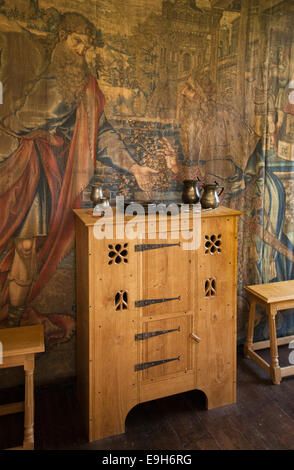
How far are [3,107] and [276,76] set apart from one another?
2.39 meters

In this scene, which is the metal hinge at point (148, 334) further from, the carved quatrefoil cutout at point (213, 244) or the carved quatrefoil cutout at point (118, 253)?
the carved quatrefoil cutout at point (213, 244)

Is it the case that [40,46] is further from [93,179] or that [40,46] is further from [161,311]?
[161,311]

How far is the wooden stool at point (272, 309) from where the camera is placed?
3031 mm

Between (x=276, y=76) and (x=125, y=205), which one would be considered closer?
(x=125, y=205)

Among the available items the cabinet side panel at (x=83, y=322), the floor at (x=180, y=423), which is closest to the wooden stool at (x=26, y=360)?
the floor at (x=180, y=423)

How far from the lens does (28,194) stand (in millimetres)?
2762

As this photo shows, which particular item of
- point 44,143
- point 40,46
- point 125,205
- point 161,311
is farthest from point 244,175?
point 40,46

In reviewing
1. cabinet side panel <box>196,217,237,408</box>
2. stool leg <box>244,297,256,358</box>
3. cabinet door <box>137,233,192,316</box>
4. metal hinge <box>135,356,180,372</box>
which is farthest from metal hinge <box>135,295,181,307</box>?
stool leg <box>244,297,256,358</box>

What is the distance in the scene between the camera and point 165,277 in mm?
2520

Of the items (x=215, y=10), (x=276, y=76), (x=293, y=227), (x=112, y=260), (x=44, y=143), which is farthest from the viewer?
(x=293, y=227)

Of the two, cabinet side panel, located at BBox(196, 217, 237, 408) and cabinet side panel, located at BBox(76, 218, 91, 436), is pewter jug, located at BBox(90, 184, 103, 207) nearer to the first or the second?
cabinet side panel, located at BBox(76, 218, 91, 436)

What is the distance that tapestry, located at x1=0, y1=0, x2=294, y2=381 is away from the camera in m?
2.67

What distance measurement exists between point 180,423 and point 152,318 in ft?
2.54

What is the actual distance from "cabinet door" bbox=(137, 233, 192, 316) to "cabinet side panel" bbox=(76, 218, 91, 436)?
383 millimetres
